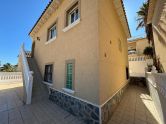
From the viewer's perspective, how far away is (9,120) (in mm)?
3500

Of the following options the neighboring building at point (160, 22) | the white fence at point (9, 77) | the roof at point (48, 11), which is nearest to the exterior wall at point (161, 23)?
the neighboring building at point (160, 22)

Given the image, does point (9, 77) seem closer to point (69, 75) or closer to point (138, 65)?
point (69, 75)

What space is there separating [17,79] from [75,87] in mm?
10464

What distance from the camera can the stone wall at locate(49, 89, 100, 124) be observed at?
3145 mm

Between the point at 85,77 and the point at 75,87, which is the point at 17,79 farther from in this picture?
the point at 85,77

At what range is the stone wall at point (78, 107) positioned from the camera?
10.3 ft

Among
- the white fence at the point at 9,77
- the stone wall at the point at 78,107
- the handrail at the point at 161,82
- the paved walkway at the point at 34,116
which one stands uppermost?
the handrail at the point at 161,82

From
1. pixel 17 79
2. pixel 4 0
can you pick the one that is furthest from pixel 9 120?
pixel 4 0

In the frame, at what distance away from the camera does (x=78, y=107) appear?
3.77m

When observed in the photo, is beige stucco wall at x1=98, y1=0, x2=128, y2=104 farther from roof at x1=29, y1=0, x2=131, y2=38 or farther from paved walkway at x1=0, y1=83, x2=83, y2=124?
paved walkway at x1=0, y1=83, x2=83, y2=124

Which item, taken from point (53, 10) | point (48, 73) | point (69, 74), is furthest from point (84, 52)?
point (53, 10)

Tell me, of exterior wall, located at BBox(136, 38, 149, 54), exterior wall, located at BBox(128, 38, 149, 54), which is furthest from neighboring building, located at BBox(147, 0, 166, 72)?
exterior wall, located at BBox(136, 38, 149, 54)

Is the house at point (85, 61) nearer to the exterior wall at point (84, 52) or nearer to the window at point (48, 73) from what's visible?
the exterior wall at point (84, 52)

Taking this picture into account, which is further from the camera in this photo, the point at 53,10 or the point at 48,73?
the point at 48,73
